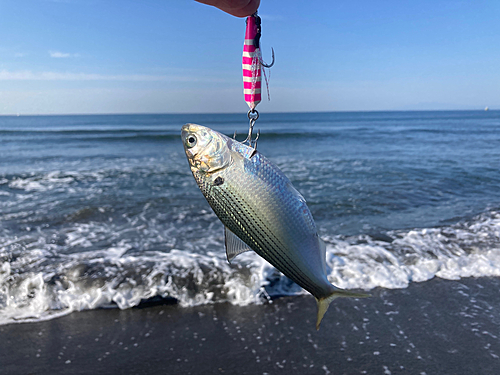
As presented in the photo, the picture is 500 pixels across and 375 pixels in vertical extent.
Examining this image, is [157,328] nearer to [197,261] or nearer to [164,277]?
[164,277]

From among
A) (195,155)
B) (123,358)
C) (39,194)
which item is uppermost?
(195,155)

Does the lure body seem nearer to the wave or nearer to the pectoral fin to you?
the pectoral fin

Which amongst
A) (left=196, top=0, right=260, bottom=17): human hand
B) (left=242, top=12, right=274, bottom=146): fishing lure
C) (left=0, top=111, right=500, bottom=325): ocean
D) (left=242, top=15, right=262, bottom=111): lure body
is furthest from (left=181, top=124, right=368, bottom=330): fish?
(left=0, top=111, right=500, bottom=325): ocean

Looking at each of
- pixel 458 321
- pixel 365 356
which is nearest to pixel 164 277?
pixel 365 356

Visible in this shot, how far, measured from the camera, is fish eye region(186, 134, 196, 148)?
1.71m

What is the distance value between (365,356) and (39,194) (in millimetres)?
11298

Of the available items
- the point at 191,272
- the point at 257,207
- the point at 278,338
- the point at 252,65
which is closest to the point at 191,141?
the point at 257,207

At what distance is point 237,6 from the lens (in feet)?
6.04

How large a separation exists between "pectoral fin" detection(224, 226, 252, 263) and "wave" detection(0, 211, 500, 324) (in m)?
3.74

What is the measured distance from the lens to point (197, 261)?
6203mm

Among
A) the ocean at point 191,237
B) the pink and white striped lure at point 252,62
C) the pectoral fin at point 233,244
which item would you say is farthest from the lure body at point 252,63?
the ocean at point 191,237

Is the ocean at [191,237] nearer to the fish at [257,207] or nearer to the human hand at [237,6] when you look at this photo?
the fish at [257,207]

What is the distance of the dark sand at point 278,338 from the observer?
12.6ft

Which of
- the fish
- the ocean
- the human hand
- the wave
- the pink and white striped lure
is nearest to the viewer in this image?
the fish
